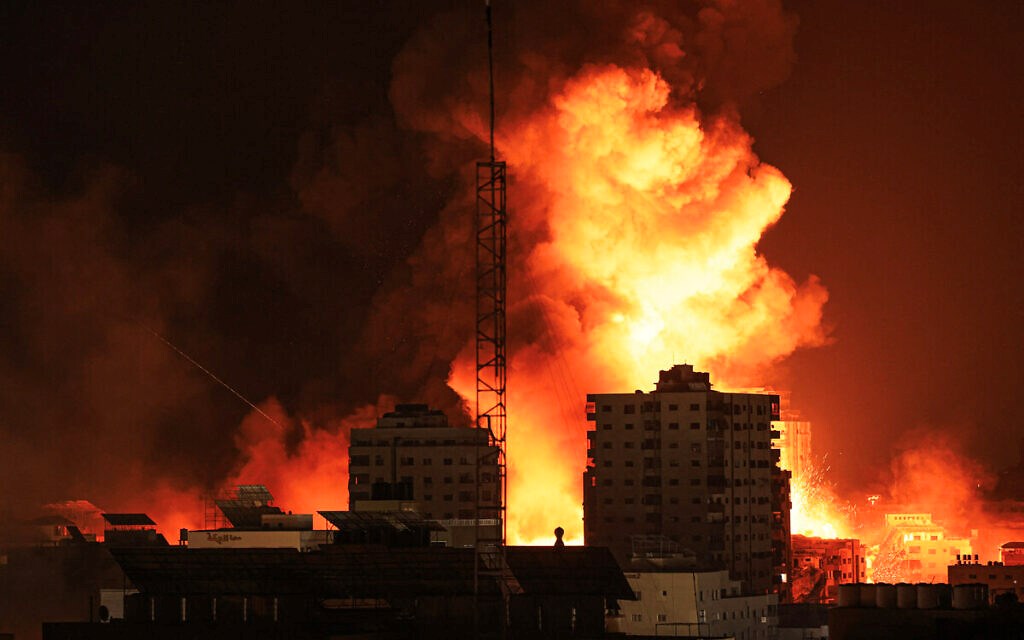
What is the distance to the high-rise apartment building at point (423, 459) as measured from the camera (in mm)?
128875

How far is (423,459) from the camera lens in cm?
12988

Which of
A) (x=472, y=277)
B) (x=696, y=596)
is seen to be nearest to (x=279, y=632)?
(x=696, y=596)

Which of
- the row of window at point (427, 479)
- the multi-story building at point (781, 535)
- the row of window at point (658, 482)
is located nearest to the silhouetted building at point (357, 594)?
the row of window at point (658, 482)

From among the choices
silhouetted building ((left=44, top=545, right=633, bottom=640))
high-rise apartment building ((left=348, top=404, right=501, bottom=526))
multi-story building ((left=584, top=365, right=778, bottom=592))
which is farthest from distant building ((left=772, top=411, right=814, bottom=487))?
silhouetted building ((left=44, top=545, right=633, bottom=640))

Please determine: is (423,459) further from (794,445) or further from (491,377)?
(794,445)

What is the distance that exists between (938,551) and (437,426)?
37.4 meters

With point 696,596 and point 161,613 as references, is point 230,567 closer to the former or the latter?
point 161,613

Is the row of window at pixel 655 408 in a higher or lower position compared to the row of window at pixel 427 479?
higher

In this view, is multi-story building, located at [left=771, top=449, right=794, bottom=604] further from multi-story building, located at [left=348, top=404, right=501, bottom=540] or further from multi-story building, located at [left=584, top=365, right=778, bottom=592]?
multi-story building, located at [left=348, top=404, right=501, bottom=540]

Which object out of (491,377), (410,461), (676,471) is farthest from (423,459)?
(676,471)

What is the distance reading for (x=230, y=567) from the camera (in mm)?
89812

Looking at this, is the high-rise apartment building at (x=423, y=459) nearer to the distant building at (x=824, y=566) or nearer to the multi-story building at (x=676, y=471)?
the multi-story building at (x=676, y=471)

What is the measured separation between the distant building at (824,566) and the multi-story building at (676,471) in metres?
3.30

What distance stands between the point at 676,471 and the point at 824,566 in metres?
11.7
